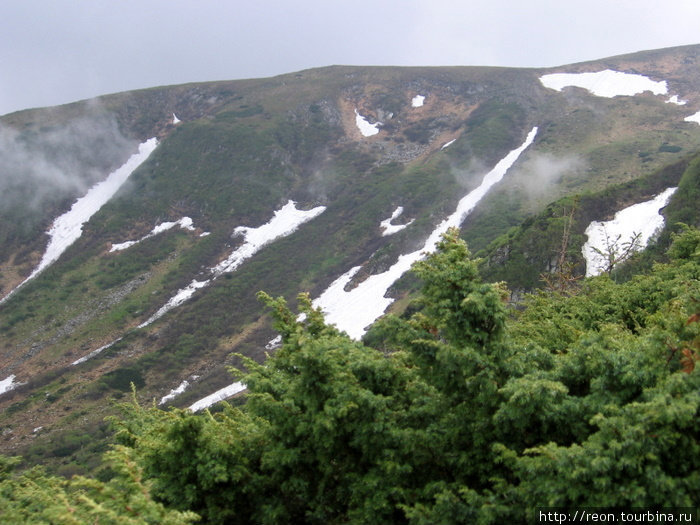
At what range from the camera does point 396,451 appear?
23.7 feet

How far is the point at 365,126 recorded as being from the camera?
317 ft

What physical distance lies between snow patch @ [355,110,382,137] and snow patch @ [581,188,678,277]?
209 feet

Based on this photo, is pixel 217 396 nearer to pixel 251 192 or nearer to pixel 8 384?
pixel 8 384

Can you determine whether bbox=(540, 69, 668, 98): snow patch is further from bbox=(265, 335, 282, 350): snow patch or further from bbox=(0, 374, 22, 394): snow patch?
bbox=(0, 374, 22, 394): snow patch

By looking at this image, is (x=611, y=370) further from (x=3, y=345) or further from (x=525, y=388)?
(x=3, y=345)

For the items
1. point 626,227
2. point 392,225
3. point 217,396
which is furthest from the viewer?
point 392,225

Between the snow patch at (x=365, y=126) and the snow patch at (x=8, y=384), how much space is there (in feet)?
227

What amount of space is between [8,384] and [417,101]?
83.5 meters

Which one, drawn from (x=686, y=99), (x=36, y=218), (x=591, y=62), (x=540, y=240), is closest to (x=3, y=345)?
(x=36, y=218)

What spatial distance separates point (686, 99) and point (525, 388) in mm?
98683

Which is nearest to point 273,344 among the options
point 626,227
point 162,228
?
point 626,227

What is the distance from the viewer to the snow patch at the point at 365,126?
94375 millimetres

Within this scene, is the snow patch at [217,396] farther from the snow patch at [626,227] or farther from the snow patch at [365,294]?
the snow patch at [626,227]

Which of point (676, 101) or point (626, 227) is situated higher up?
point (676, 101)
